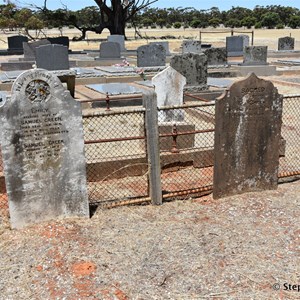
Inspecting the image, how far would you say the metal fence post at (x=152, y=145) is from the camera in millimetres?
5113

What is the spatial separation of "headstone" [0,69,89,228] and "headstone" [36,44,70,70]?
1218 cm

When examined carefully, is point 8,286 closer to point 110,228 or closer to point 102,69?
point 110,228

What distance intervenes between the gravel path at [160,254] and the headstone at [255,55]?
15378 mm

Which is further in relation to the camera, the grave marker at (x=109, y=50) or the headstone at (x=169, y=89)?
the grave marker at (x=109, y=50)

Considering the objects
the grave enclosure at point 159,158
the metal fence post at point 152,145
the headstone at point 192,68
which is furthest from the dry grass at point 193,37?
the metal fence post at point 152,145

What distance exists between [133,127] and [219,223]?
493 centimetres

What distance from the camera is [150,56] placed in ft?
60.8

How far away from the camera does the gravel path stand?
3.70 meters

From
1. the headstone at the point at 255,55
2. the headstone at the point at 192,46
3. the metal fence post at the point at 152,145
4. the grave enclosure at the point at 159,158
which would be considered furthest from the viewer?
the headstone at the point at 192,46

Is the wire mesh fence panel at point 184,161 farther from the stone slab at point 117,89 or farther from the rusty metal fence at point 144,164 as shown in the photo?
the stone slab at point 117,89

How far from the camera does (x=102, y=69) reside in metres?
17.8

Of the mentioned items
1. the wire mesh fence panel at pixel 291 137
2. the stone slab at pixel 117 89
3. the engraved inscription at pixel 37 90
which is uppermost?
the engraved inscription at pixel 37 90

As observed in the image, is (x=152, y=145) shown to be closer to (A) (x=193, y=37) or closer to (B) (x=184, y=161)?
(B) (x=184, y=161)

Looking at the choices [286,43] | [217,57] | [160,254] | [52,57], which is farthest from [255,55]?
[160,254]
